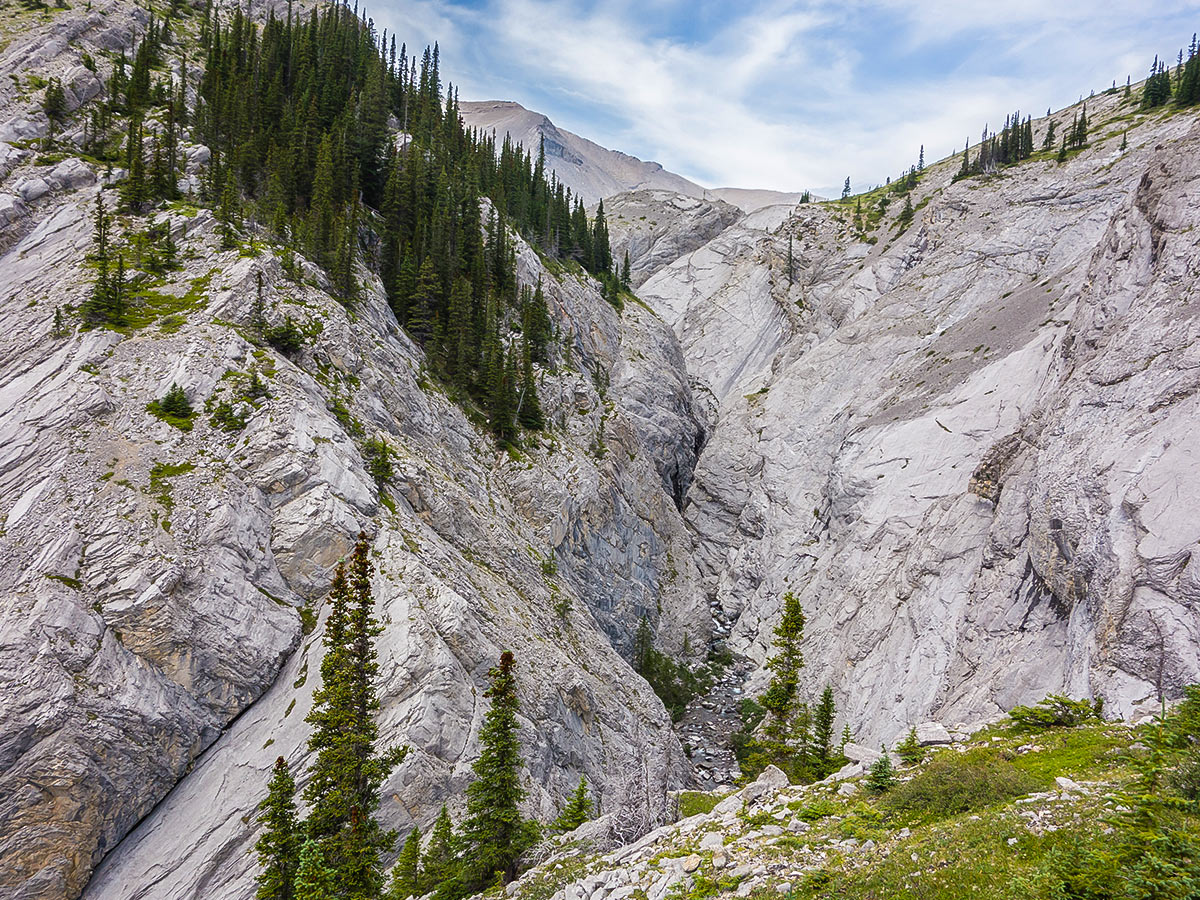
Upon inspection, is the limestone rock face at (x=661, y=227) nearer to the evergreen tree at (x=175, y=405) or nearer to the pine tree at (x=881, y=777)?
the evergreen tree at (x=175, y=405)

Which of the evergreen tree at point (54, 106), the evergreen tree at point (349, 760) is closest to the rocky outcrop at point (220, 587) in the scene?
the evergreen tree at point (349, 760)

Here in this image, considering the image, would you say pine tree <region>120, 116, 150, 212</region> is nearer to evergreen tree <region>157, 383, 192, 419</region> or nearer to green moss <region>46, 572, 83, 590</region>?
evergreen tree <region>157, 383, 192, 419</region>

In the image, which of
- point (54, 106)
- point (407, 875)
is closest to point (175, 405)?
point (407, 875)

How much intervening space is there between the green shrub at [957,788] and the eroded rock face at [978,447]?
16305 mm

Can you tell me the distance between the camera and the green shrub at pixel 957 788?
1299cm

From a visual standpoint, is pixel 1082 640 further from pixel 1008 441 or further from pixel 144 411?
pixel 144 411

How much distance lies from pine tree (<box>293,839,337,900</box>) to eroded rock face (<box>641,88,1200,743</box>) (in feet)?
100

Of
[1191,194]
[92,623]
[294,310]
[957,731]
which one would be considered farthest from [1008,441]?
[92,623]

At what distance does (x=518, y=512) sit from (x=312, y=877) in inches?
1395

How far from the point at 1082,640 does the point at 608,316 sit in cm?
7481

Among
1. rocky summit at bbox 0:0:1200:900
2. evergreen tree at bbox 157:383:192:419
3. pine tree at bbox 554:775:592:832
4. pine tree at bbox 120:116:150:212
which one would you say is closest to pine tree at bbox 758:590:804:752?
rocky summit at bbox 0:0:1200:900

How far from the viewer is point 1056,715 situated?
17.7 meters

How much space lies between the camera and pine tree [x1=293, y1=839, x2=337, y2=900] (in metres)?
18.1

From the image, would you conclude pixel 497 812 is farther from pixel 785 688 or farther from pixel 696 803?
pixel 785 688
